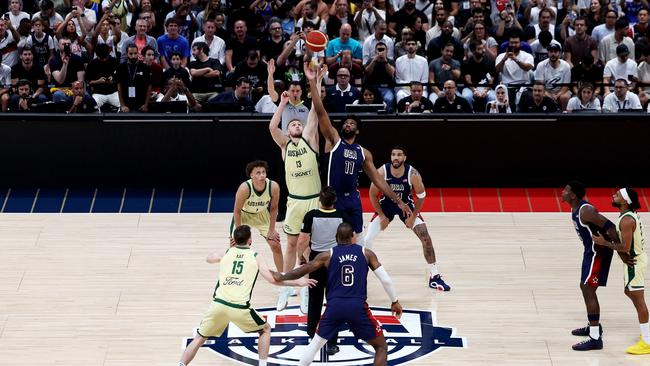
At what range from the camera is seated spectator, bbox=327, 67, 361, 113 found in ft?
57.7

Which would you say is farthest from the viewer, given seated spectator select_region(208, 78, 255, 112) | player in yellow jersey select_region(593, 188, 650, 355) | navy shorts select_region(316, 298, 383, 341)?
seated spectator select_region(208, 78, 255, 112)

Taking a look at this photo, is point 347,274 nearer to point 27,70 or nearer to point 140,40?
point 140,40

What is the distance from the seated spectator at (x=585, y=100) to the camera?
1762cm

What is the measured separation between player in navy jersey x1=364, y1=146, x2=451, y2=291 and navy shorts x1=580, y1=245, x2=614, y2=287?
2232mm

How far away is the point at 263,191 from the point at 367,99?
15.9ft

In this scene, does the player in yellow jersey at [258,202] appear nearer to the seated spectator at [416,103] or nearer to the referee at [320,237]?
the referee at [320,237]

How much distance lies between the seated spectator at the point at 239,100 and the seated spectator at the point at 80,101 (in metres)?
1.69

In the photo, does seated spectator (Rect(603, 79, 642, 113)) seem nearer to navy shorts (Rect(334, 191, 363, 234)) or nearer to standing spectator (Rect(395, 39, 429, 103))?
standing spectator (Rect(395, 39, 429, 103))

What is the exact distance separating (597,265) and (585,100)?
19.6 ft

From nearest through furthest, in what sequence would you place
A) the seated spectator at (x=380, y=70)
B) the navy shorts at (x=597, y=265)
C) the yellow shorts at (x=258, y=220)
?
1. the navy shorts at (x=597, y=265)
2. the yellow shorts at (x=258, y=220)
3. the seated spectator at (x=380, y=70)

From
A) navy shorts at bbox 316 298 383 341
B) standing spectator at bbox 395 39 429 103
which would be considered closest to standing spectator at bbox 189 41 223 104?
standing spectator at bbox 395 39 429 103

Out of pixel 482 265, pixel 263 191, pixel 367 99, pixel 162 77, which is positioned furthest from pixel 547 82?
pixel 263 191

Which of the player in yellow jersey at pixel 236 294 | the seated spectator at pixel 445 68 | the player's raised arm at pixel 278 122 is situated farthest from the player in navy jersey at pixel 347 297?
the seated spectator at pixel 445 68

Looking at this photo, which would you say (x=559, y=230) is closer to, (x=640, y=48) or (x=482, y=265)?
(x=482, y=265)
